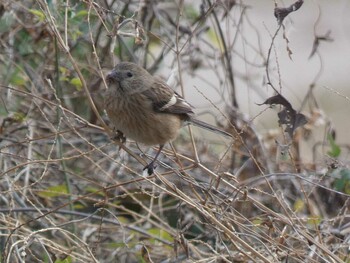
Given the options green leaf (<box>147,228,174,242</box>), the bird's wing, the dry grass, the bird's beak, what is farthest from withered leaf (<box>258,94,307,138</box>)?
green leaf (<box>147,228,174,242</box>)

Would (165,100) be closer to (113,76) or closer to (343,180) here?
(113,76)

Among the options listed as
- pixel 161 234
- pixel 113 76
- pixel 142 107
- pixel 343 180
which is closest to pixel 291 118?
pixel 343 180

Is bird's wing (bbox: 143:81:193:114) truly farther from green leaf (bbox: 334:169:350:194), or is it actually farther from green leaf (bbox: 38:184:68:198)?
green leaf (bbox: 334:169:350:194)

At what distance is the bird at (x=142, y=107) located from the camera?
17.8ft

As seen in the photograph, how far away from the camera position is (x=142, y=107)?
220 inches

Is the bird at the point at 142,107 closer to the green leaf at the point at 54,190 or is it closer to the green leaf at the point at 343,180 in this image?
the green leaf at the point at 54,190

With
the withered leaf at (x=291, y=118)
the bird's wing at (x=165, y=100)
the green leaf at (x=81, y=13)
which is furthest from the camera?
the green leaf at (x=81, y=13)

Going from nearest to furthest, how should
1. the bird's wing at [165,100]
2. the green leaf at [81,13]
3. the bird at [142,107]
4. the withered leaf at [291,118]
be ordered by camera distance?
the withered leaf at [291,118]
the bird at [142,107]
the bird's wing at [165,100]
the green leaf at [81,13]

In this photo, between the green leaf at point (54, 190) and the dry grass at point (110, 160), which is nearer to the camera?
the dry grass at point (110, 160)

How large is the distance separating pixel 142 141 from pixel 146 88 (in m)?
0.39

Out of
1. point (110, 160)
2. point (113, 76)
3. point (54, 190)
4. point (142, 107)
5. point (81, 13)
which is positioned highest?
point (81, 13)

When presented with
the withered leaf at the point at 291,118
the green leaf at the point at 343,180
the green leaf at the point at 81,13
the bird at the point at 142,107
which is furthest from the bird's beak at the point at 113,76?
the green leaf at the point at 343,180

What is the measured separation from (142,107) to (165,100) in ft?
0.69

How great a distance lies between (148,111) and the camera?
221 inches
